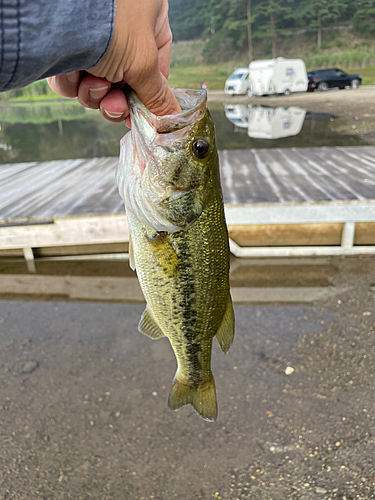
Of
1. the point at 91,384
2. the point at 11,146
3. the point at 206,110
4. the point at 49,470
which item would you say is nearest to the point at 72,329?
the point at 91,384

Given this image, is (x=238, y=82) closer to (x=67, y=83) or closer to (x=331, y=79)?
(x=331, y=79)

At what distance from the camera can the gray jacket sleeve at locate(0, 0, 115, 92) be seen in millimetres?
690

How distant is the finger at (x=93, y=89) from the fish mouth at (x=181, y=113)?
66mm

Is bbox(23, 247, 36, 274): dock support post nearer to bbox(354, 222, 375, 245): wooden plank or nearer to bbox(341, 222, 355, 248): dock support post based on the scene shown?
bbox(341, 222, 355, 248): dock support post

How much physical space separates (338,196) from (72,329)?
11.7ft

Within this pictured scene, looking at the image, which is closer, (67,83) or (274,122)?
(67,83)

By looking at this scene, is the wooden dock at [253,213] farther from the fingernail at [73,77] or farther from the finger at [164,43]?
the fingernail at [73,77]

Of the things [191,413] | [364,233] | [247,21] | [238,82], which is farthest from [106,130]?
[191,413]

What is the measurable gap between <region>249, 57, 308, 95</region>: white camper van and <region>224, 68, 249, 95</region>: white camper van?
1015mm

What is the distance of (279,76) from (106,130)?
1419 cm

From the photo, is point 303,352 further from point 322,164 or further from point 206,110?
point 322,164

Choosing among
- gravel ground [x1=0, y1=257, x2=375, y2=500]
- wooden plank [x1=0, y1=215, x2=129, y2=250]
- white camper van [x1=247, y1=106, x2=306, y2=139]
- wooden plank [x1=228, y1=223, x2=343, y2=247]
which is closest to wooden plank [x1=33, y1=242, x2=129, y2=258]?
wooden plank [x1=0, y1=215, x2=129, y2=250]

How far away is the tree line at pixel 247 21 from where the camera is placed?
3094cm

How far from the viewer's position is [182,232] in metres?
1.29
